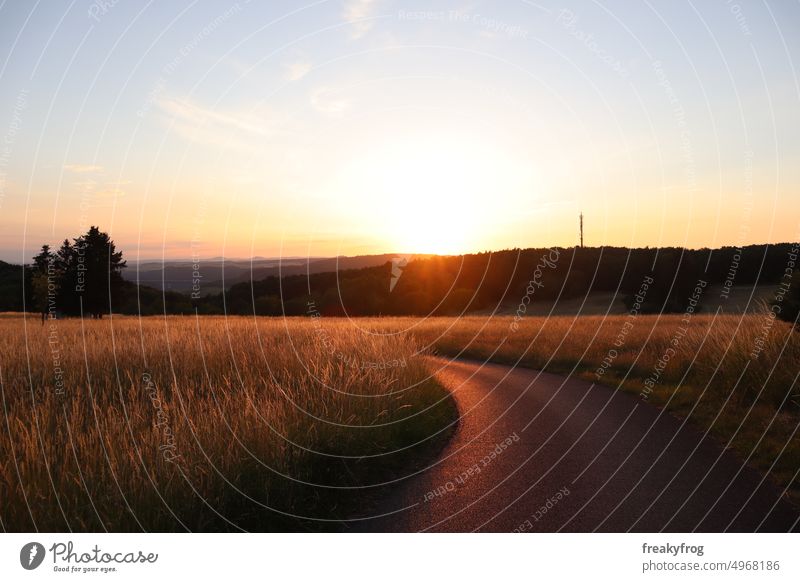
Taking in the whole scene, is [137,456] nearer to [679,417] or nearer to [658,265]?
[679,417]

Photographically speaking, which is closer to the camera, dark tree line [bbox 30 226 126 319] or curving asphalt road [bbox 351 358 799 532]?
curving asphalt road [bbox 351 358 799 532]

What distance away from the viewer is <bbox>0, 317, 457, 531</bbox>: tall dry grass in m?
5.52

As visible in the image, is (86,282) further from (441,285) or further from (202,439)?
(441,285)

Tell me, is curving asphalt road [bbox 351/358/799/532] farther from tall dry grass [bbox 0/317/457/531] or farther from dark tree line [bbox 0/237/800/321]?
dark tree line [bbox 0/237/800/321]

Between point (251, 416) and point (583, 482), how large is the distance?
426 cm

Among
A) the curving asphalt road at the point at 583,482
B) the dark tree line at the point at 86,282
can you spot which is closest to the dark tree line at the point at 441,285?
the dark tree line at the point at 86,282

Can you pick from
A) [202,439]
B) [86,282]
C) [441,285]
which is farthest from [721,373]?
[441,285]

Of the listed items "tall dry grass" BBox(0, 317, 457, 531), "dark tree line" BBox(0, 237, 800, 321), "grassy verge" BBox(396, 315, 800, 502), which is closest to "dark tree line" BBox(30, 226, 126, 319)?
"dark tree line" BBox(0, 237, 800, 321)

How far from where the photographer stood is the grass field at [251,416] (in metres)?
5.66

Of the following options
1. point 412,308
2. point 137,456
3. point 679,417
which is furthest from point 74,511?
point 412,308
